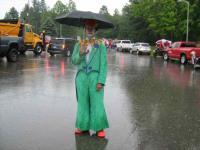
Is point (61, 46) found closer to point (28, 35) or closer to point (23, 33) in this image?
point (28, 35)

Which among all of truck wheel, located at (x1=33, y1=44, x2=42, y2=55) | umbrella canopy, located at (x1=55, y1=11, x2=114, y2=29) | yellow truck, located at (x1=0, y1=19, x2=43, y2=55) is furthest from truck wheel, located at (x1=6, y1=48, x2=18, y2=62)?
umbrella canopy, located at (x1=55, y1=11, x2=114, y2=29)

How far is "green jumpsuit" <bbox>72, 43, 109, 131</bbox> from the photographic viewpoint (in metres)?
6.50

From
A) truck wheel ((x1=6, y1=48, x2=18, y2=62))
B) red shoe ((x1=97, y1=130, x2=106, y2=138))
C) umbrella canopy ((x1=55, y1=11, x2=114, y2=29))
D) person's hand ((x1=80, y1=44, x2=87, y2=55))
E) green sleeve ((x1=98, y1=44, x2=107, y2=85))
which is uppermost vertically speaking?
umbrella canopy ((x1=55, y1=11, x2=114, y2=29))

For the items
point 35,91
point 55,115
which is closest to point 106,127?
point 55,115

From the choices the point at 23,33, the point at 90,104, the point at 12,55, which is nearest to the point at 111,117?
the point at 90,104

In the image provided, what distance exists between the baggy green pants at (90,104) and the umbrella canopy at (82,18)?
88 centimetres

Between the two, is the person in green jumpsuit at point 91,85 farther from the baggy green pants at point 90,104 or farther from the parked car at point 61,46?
the parked car at point 61,46

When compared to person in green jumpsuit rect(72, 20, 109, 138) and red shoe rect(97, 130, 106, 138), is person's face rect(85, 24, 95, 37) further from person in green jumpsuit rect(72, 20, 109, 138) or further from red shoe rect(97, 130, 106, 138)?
red shoe rect(97, 130, 106, 138)

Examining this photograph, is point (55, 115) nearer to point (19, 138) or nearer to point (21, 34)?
point (19, 138)

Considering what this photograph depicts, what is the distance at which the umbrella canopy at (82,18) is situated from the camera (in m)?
6.55

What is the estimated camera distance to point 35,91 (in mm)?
11812

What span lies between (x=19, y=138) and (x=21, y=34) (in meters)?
27.4

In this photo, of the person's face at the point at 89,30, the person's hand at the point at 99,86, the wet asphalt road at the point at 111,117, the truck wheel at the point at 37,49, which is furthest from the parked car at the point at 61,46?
the person's hand at the point at 99,86

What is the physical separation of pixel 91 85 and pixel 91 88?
0.05 metres
